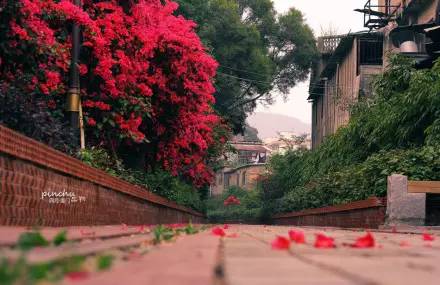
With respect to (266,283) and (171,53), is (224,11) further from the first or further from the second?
(266,283)

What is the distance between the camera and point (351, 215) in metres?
16.1

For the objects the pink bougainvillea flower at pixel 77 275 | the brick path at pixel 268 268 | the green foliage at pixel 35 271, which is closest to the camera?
the green foliage at pixel 35 271

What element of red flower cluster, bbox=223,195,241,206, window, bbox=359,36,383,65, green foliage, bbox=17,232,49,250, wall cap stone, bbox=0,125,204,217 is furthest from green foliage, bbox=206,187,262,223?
green foliage, bbox=17,232,49,250

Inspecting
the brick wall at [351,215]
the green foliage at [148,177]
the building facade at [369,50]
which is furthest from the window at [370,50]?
the brick wall at [351,215]

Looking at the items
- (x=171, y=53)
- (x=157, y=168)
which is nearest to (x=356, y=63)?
(x=157, y=168)

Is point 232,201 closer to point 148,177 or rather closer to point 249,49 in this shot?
point 249,49

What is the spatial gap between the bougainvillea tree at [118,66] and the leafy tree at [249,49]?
41.6ft

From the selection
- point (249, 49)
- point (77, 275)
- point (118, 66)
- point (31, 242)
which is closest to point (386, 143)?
point (118, 66)

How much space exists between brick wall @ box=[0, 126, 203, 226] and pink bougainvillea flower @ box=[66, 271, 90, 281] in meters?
4.28

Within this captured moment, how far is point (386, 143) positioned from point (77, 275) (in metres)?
16.2

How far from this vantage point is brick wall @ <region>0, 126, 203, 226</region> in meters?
6.63

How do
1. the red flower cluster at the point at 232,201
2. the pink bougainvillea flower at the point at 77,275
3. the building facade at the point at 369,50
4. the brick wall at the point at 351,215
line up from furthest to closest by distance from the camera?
the red flower cluster at the point at 232,201 → the building facade at the point at 369,50 → the brick wall at the point at 351,215 → the pink bougainvillea flower at the point at 77,275

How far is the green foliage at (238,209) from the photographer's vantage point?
50684 mm

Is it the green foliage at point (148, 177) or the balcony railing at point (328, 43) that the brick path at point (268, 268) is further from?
the balcony railing at point (328, 43)
